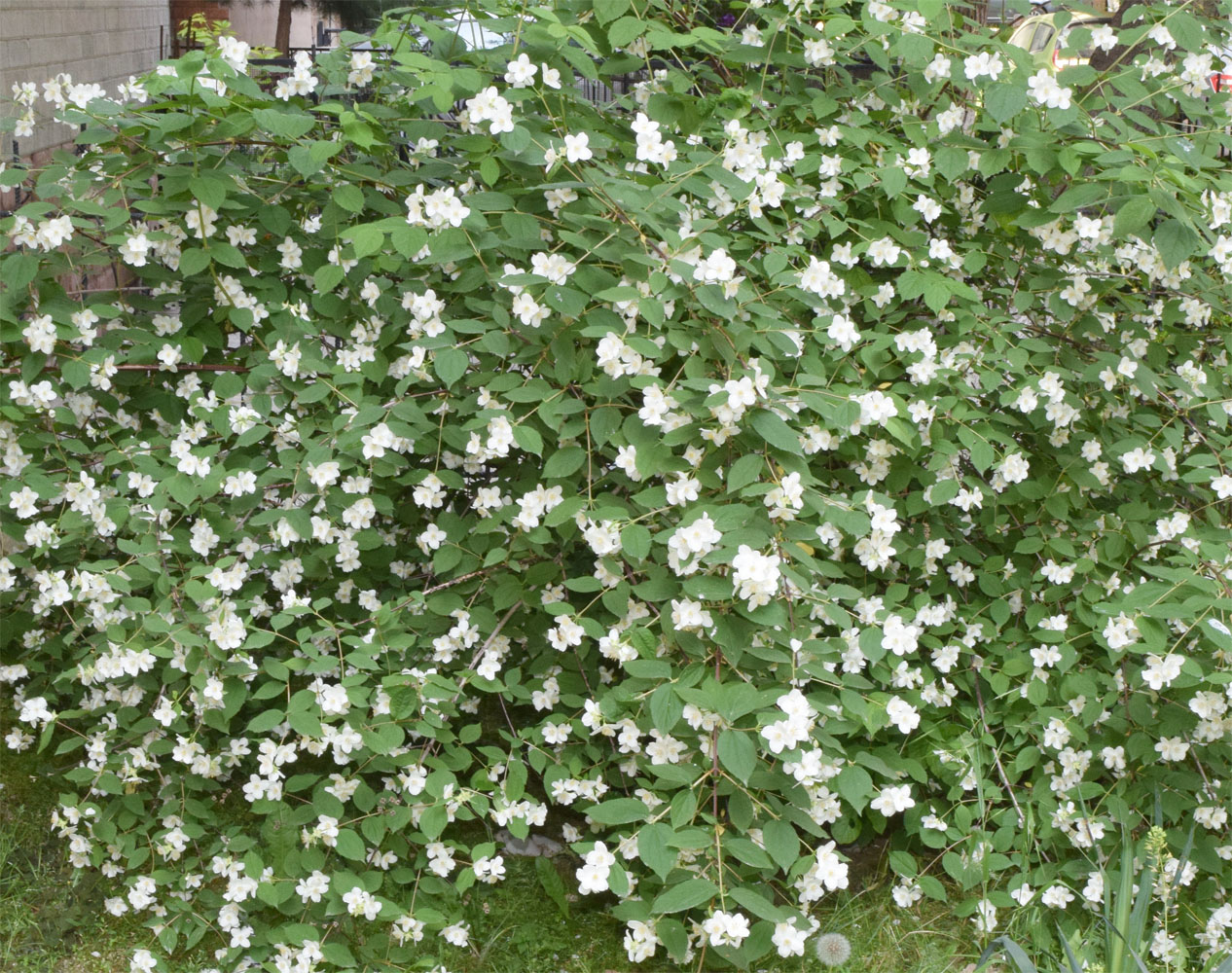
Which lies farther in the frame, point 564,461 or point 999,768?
point 999,768

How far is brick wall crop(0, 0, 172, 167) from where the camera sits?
4.20 meters

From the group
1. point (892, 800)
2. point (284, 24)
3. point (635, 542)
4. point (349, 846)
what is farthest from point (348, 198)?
point (284, 24)

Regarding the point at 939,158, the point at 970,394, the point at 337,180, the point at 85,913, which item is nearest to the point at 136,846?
the point at 85,913

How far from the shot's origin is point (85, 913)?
2.34 m

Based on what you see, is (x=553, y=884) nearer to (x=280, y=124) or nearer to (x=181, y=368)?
(x=181, y=368)

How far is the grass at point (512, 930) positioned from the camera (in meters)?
2.26

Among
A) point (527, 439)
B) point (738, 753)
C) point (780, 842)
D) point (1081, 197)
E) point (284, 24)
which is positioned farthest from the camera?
point (284, 24)

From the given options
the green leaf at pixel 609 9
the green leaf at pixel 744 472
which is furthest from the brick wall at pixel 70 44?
the green leaf at pixel 744 472

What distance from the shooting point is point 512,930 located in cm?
234

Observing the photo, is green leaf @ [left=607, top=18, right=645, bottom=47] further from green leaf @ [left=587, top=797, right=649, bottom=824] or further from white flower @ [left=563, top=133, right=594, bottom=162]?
green leaf @ [left=587, top=797, right=649, bottom=824]

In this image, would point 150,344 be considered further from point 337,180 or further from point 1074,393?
point 1074,393

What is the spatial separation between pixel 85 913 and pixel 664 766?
127 cm

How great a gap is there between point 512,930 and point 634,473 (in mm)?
990

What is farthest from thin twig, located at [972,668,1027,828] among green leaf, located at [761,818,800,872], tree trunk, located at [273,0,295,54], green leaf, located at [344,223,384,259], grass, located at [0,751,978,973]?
tree trunk, located at [273,0,295,54]
